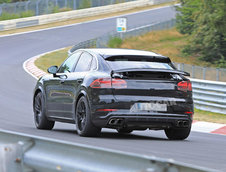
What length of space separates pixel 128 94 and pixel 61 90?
188 centimetres

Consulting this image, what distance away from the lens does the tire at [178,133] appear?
10292 mm

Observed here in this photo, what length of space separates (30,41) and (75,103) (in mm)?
34203

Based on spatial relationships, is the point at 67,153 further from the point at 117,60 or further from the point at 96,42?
the point at 96,42

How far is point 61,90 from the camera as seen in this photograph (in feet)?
35.6

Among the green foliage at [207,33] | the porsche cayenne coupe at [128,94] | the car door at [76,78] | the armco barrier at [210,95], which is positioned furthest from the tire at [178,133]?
the green foliage at [207,33]

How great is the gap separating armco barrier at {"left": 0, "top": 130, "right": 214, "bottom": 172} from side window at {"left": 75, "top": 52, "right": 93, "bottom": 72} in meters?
4.83

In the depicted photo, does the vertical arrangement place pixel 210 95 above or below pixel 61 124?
below

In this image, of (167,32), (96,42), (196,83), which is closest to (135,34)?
(167,32)

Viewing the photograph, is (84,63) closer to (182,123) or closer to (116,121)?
(116,121)

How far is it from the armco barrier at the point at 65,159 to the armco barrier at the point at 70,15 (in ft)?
146

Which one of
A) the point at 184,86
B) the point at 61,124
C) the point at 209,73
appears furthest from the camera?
the point at 209,73

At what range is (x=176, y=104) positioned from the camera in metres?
9.70

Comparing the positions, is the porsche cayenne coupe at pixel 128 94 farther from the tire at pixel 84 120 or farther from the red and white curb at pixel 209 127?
the red and white curb at pixel 209 127

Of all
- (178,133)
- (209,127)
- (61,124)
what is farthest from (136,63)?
(209,127)
